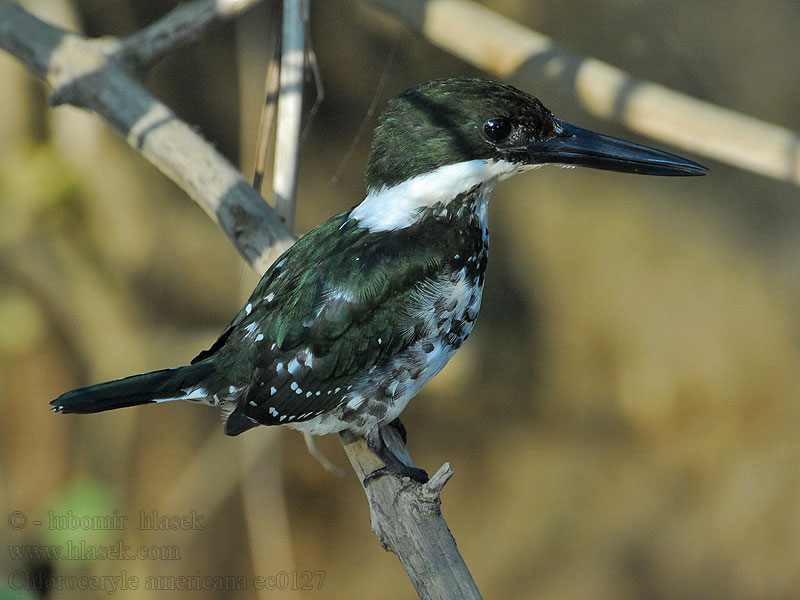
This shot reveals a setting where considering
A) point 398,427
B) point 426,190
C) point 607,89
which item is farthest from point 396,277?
point 607,89

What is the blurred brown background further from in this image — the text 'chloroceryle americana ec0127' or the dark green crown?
the dark green crown

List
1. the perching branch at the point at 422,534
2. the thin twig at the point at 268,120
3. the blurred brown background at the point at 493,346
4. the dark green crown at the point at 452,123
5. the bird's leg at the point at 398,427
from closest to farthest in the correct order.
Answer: the perching branch at the point at 422,534 → the dark green crown at the point at 452,123 → the bird's leg at the point at 398,427 → the thin twig at the point at 268,120 → the blurred brown background at the point at 493,346

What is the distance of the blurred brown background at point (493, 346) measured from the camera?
2.94m

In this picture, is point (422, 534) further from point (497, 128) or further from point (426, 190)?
point (497, 128)

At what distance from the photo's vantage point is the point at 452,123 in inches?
59.2

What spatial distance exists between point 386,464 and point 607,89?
3.62ft

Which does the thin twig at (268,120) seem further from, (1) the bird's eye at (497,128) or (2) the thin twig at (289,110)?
(1) the bird's eye at (497,128)

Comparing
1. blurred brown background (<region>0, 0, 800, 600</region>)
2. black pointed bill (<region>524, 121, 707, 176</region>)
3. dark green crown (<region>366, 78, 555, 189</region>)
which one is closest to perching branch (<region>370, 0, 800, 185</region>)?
black pointed bill (<region>524, 121, 707, 176</region>)

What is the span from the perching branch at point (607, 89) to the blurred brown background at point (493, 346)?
85cm

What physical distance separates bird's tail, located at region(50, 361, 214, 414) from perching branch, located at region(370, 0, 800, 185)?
3.61 feet

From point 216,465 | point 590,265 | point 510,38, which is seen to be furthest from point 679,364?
point 216,465

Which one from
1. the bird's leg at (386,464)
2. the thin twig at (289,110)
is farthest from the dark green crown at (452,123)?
the bird's leg at (386,464)

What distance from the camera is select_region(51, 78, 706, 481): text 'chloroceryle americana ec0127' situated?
152cm

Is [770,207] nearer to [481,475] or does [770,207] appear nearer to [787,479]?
[787,479]
